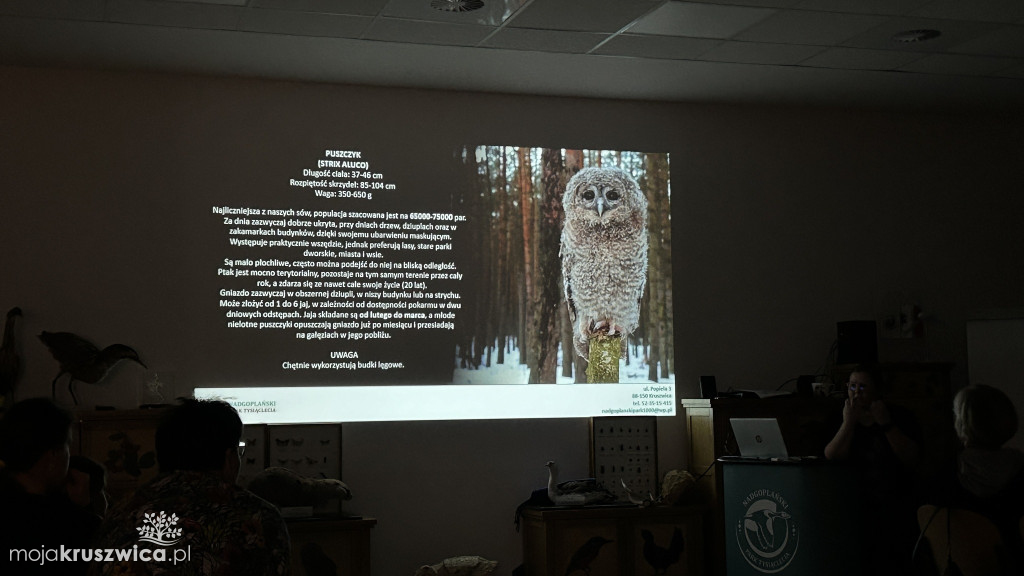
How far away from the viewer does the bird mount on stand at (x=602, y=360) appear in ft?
19.8

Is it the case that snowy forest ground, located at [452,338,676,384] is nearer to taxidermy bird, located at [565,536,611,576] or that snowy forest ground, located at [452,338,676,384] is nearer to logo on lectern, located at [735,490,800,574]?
taxidermy bird, located at [565,536,611,576]

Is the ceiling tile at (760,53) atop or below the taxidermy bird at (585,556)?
atop

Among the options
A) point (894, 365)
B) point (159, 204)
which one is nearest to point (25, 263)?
point (159, 204)

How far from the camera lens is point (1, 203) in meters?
5.30

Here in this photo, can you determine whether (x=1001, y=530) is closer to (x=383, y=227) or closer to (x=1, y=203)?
(x=383, y=227)

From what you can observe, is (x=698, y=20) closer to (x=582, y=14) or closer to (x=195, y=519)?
(x=582, y=14)

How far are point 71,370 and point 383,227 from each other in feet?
6.03

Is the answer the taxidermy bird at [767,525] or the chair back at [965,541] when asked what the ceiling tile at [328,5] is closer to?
the taxidermy bird at [767,525]

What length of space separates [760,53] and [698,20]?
2.35 feet

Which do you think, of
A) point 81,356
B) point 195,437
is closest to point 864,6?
point 195,437

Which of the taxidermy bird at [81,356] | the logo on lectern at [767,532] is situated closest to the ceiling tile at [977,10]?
the logo on lectern at [767,532]

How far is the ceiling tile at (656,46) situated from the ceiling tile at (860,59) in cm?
71

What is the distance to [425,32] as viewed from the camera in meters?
Result: 4.92

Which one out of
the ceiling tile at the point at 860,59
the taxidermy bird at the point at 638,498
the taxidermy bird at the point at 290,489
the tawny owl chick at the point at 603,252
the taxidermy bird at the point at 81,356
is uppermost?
the ceiling tile at the point at 860,59
